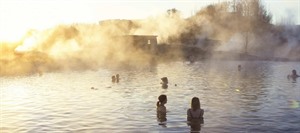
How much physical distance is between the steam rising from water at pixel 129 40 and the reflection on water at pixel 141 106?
27.2m

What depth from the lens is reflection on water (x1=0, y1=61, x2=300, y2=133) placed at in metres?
23.0

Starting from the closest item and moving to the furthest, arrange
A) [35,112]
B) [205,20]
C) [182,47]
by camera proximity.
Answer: [35,112] → [182,47] → [205,20]

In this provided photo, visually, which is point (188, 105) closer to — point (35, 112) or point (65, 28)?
point (35, 112)

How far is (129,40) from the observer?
94875 millimetres

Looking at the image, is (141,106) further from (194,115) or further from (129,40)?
(129,40)

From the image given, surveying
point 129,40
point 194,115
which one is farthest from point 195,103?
point 129,40

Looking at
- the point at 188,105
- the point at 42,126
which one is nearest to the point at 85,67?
the point at 188,105

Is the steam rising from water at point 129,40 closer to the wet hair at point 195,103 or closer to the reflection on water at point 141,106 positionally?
the reflection on water at point 141,106

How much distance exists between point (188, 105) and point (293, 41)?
98.6 meters

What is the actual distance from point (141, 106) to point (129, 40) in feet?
216

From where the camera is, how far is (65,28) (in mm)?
100500

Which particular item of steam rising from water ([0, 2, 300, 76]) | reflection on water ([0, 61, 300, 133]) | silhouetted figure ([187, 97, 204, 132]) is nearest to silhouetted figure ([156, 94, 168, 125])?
reflection on water ([0, 61, 300, 133])

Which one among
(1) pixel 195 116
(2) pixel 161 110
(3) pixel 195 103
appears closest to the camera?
(3) pixel 195 103

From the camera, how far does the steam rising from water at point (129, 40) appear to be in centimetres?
7394
